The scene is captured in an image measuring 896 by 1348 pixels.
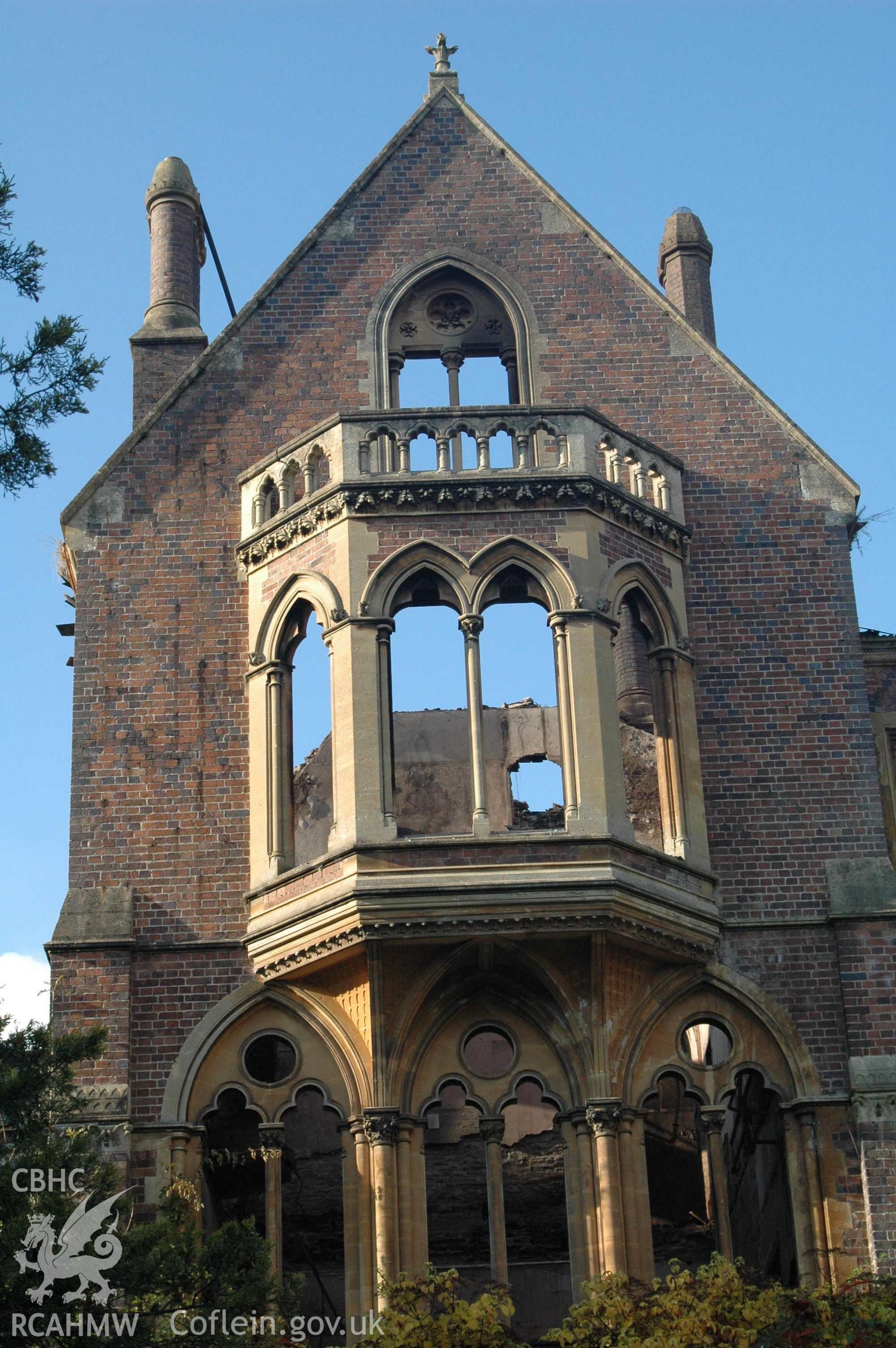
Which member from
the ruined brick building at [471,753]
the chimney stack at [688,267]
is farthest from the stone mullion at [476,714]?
the chimney stack at [688,267]

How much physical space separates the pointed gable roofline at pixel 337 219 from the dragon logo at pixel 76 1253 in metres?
9.17

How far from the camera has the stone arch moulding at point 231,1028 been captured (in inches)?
789

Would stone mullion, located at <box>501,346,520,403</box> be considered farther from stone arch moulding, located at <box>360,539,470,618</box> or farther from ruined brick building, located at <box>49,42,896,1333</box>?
stone arch moulding, located at <box>360,539,470,618</box>

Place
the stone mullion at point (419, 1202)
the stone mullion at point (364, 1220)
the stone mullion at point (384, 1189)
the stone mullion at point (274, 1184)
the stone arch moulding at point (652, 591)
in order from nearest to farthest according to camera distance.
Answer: the stone mullion at point (384, 1189)
the stone mullion at point (364, 1220)
the stone mullion at point (419, 1202)
the stone mullion at point (274, 1184)
the stone arch moulding at point (652, 591)

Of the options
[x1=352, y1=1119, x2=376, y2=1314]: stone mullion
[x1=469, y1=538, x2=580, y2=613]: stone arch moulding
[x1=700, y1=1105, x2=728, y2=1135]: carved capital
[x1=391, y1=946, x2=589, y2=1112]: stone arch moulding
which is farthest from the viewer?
[x1=469, y1=538, x2=580, y2=613]: stone arch moulding

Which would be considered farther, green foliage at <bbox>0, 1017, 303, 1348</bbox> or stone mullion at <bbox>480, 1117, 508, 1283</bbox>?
stone mullion at <bbox>480, 1117, 508, 1283</bbox>

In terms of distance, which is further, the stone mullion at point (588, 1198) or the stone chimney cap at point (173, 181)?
the stone chimney cap at point (173, 181)

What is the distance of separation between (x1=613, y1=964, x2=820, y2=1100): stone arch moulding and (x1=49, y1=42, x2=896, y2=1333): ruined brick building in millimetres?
37

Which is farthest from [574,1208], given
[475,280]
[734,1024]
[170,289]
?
[170,289]

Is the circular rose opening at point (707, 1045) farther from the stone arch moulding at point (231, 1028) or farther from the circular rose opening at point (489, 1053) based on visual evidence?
the stone arch moulding at point (231, 1028)

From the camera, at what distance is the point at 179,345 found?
24203 millimetres

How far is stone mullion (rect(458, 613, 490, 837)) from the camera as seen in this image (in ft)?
66.1

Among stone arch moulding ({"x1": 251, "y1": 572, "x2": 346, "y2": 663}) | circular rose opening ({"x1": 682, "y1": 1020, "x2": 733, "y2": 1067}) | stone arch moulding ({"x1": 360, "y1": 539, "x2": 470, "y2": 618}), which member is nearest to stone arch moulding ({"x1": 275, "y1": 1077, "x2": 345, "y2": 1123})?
stone arch moulding ({"x1": 251, "y1": 572, "x2": 346, "y2": 663})

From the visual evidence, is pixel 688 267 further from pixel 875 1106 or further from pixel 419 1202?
pixel 419 1202
